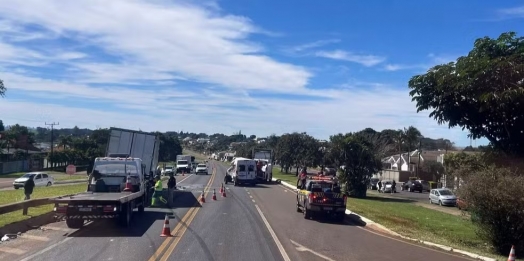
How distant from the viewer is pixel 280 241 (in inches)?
680

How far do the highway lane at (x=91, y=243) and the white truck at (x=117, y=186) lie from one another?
0.55 meters

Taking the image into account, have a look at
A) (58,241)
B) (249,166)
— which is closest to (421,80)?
(58,241)

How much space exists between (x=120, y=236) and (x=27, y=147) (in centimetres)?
10310

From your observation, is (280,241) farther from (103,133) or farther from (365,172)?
(103,133)

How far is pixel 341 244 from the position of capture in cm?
1734

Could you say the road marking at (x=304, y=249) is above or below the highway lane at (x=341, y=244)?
below

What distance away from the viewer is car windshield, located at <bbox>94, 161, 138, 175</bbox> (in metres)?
24.5

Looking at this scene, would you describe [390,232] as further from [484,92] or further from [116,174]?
[116,174]

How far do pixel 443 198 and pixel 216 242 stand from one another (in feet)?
112

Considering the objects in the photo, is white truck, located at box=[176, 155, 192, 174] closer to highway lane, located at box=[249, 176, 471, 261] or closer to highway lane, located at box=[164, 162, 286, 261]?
highway lane, located at box=[164, 162, 286, 261]

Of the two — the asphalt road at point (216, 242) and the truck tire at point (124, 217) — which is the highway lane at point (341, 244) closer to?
the asphalt road at point (216, 242)

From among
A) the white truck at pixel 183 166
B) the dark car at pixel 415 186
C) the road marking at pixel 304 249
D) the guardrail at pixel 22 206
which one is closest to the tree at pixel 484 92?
the road marking at pixel 304 249

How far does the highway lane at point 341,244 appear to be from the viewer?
15.1 meters

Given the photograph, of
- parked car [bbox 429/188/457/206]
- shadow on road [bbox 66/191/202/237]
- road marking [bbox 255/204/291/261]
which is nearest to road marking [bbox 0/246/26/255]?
shadow on road [bbox 66/191/202/237]
